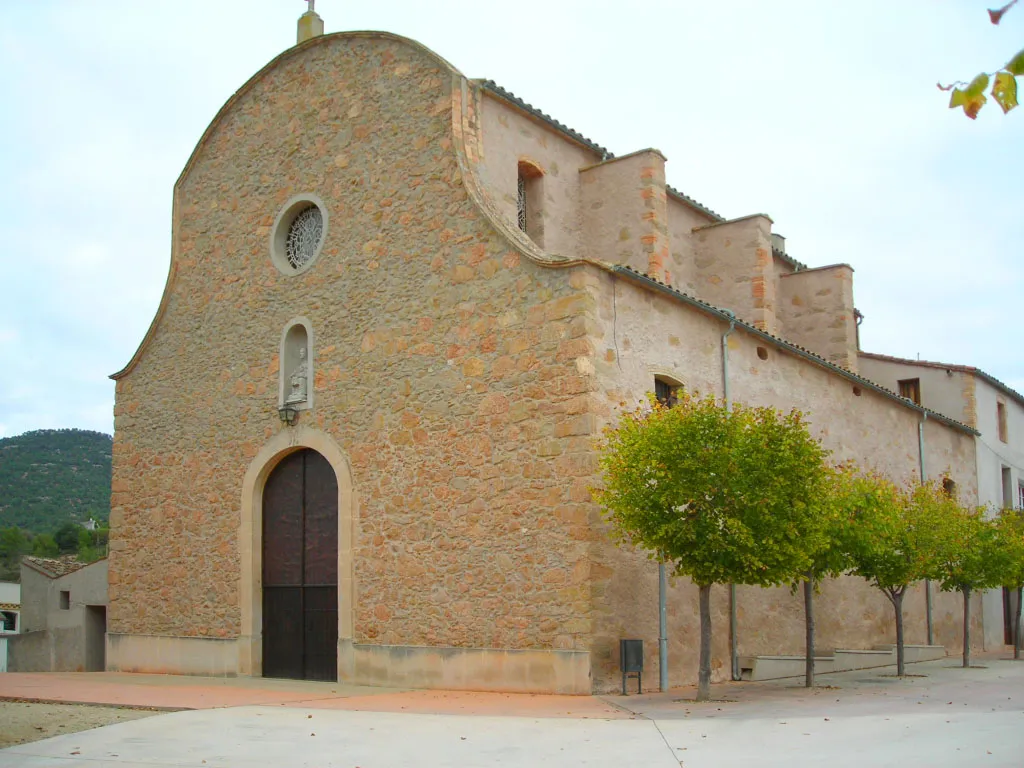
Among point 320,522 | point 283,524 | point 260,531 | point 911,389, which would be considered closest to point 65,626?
point 260,531

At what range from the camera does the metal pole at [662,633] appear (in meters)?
14.4

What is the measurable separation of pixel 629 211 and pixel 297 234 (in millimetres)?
6018

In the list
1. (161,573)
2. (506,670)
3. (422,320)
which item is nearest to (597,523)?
(506,670)

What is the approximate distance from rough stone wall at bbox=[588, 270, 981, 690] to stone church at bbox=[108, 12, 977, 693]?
0.06m

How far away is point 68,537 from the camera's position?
53.8 metres

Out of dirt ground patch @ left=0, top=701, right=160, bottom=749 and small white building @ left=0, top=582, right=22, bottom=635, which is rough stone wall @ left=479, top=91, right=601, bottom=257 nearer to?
dirt ground patch @ left=0, top=701, right=160, bottom=749

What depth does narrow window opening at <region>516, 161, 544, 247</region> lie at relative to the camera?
19219mm

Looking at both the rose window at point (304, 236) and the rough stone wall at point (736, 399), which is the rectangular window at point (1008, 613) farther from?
the rose window at point (304, 236)

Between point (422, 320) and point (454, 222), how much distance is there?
1545 mm

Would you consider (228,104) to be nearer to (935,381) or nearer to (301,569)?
(301,569)

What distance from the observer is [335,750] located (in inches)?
373

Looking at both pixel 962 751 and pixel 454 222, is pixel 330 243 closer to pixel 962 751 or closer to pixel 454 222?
pixel 454 222

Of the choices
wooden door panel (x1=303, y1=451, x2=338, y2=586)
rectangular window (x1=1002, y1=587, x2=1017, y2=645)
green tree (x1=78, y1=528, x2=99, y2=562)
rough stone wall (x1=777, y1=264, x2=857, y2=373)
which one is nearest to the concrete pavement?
wooden door panel (x1=303, y1=451, x2=338, y2=586)

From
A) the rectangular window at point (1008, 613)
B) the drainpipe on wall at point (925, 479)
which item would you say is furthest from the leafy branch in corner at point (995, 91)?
the rectangular window at point (1008, 613)
